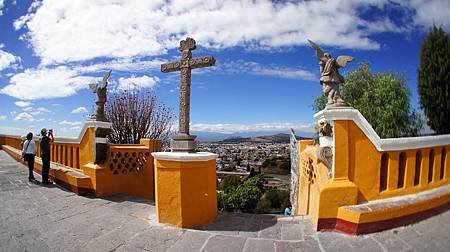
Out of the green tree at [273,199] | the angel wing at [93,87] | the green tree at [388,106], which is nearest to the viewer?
the angel wing at [93,87]

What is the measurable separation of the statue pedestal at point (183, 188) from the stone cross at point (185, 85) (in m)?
0.31

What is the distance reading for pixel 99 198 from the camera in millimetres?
6469

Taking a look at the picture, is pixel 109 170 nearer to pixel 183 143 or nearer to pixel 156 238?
pixel 183 143

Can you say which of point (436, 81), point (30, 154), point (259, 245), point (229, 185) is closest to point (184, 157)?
A: point (259, 245)

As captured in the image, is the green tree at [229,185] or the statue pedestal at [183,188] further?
the green tree at [229,185]

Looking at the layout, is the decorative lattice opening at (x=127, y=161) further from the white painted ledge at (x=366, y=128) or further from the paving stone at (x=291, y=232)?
the white painted ledge at (x=366, y=128)

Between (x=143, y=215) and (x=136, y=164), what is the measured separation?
7.32 ft

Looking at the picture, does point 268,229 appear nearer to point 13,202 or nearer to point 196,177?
point 196,177

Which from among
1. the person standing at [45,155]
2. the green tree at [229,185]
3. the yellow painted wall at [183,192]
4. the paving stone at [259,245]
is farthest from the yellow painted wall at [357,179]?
the green tree at [229,185]

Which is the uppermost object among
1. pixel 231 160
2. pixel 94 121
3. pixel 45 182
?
pixel 94 121

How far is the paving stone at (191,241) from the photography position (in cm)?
385

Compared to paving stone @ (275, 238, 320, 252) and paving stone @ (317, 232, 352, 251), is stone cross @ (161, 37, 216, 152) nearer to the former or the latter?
paving stone @ (275, 238, 320, 252)

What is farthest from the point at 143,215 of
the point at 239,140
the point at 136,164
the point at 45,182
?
the point at 239,140

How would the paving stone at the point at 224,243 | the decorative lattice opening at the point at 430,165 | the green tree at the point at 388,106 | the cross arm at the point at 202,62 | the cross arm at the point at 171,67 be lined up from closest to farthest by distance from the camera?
the paving stone at the point at 224,243 → the decorative lattice opening at the point at 430,165 → the cross arm at the point at 202,62 → the cross arm at the point at 171,67 → the green tree at the point at 388,106
